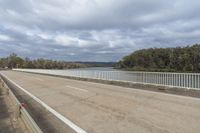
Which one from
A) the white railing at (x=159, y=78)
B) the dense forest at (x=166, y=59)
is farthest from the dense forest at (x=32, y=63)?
the white railing at (x=159, y=78)

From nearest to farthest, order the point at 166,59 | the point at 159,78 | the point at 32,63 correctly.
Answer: the point at 159,78
the point at 166,59
the point at 32,63

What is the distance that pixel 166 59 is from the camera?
8519 centimetres

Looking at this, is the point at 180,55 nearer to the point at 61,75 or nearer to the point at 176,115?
the point at 61,75

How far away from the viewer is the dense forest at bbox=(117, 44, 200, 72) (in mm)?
74625

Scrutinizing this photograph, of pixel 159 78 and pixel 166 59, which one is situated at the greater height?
pixel 166 59

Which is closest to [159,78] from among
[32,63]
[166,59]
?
[166,59]

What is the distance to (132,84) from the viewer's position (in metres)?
18.8

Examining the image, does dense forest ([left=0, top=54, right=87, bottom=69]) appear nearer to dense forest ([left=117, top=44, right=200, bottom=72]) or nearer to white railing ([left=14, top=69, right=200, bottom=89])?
dense forest ([left=117, top=44, right=200, bottom=72])

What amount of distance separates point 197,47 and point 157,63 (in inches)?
582

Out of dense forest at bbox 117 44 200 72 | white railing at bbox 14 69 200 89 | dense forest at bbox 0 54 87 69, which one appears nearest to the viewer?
white railing at bbox 14 69 200 89

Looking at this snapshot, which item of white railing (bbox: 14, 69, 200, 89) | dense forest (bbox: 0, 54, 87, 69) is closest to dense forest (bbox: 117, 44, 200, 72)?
white railing (bbox: 14, 69, 200, 89)

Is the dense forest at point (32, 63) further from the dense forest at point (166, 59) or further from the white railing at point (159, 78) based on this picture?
the white railing at point (159, 78)

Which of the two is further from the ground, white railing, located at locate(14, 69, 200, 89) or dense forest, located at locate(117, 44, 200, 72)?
dense forest, located at locate(117, 44, 200, 72)

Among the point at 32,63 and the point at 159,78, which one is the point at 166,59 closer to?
the point at 159,78
